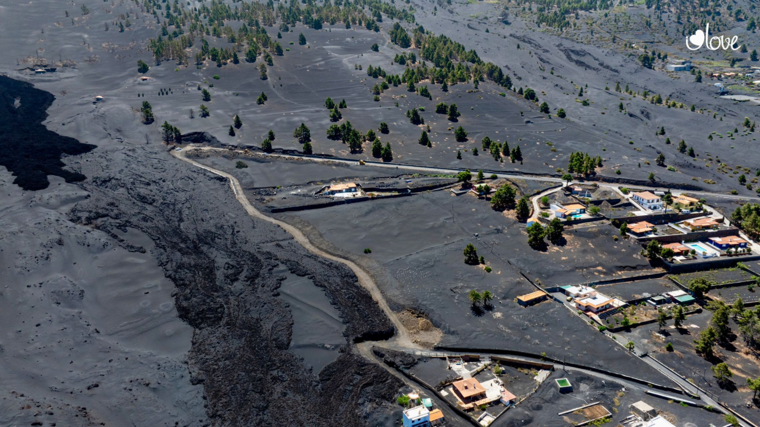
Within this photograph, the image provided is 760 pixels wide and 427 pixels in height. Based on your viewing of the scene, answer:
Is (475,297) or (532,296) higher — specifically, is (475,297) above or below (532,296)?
above

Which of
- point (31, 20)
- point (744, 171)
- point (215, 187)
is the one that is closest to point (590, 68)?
point (744, 171)

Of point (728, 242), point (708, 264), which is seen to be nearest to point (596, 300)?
point (708, 264)

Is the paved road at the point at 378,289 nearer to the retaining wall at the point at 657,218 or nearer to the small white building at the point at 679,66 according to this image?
the retaining wall at the point at 657,218

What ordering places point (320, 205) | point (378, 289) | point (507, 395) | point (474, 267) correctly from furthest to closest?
1. point (320, 205)
2. point (474, 267)
3. point (378, 289)
4. point (507, 395)

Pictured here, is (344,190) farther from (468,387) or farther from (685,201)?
(685,201)

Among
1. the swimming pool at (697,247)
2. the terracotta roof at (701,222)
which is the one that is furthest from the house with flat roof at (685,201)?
the swimming pool at (697,247)

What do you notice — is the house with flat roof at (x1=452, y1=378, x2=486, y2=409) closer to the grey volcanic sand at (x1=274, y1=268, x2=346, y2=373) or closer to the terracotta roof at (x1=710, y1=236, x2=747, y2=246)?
the grey volcanic sand at (x1=274, y1=268, x2=346, y2=373)

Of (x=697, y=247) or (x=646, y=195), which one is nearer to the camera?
(x=697, y=247)

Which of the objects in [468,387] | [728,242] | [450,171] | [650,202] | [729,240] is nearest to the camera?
[468,387]
